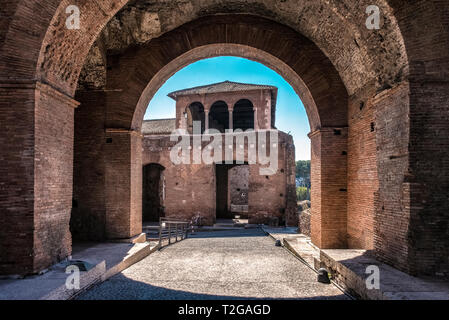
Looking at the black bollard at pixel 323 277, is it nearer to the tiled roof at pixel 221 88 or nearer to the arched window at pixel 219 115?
the tiled roof at pixel 221 88

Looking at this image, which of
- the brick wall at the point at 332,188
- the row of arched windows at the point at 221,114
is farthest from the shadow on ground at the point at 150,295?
the row of arched windows at the point at 221,114

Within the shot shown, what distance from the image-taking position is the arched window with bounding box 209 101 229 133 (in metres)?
22.2

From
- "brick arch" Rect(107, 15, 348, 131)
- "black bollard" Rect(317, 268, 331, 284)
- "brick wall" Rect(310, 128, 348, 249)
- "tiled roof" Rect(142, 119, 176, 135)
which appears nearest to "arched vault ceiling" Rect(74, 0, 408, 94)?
"brick arch" Rect(107, 15, 348, 131)

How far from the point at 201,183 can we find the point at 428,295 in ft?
40.1

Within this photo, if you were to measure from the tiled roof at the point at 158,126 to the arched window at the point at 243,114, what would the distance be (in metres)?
5.81

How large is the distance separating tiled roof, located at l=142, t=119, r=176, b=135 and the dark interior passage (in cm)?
570

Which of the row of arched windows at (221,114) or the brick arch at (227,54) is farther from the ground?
the row of arched windows at (221,114)

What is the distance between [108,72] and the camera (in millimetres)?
7719

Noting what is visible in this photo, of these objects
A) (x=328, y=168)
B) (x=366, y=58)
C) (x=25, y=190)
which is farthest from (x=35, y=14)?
(x=328, y=168)

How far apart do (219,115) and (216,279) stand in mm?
20571

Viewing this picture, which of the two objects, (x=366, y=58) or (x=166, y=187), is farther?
(x=166, y=187)

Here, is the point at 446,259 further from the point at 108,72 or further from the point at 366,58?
the point at 108,72

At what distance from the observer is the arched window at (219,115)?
72.8 ft

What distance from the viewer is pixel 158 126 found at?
79.4 ft
